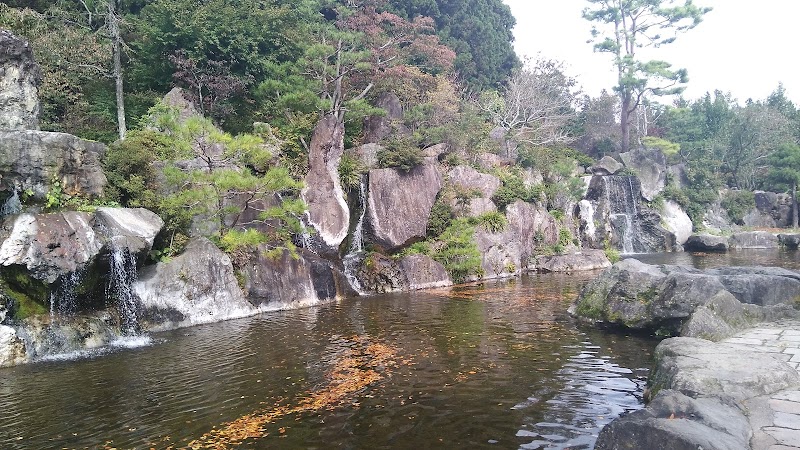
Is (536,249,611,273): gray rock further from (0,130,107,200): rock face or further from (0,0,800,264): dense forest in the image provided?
(0,130,107,200): rock face

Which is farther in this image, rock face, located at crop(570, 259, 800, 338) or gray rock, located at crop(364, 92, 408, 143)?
gray rock, located at crop(364, 92, 408, 143)

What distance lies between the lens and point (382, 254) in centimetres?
1978

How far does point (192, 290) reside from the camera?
13.3 metres

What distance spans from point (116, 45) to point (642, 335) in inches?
787

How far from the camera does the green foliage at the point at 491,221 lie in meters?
22.6

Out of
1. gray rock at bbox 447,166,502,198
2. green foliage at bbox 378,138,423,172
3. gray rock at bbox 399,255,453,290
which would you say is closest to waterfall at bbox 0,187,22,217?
gray rock at bbox 399,255,453,290

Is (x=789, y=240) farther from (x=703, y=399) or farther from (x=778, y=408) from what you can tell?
(x=703, y=399)

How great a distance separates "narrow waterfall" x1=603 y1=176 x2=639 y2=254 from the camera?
1339 inches

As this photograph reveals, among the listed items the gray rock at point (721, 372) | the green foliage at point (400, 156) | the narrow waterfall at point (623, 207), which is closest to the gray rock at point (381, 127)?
the green foliage at point (400, 156)

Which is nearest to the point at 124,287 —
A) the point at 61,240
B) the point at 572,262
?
the point at 61,240

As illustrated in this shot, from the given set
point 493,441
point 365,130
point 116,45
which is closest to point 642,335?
point 493,441

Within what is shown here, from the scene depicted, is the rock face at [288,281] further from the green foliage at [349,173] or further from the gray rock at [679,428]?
the gray rock at [679,428]

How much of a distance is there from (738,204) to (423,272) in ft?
105

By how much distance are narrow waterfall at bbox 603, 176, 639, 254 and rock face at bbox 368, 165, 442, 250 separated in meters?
17.9
